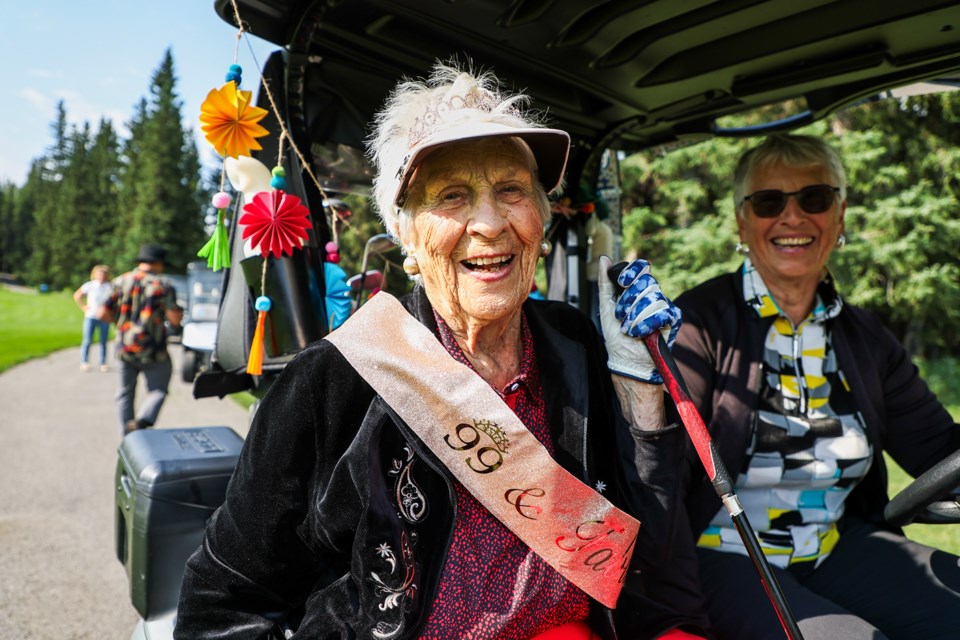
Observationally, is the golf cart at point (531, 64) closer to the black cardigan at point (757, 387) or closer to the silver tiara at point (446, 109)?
the silver tiara at point (446, 109)

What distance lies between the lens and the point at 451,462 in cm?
151

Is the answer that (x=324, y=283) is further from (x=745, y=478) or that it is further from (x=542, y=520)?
(x=745, y=478)

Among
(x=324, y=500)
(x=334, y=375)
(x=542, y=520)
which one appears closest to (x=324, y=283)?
(x=334, y=375)

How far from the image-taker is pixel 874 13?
1809 mm

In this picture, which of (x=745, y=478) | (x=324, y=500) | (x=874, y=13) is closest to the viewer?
(x=324, y=500)

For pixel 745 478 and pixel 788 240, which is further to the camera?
pixel 788 240

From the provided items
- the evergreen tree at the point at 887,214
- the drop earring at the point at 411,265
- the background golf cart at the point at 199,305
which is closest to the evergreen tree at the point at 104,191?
the background golf cart at the point at 199,305

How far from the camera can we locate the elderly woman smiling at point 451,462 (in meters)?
1.48

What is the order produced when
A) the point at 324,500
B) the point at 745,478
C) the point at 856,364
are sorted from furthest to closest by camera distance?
1. the point at 856,364
2. the point at 745,478
3. the point at 324,500

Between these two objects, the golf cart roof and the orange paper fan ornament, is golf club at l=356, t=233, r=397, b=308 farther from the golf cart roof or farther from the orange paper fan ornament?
the orange paper fan ornament

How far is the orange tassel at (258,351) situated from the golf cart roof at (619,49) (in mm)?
628

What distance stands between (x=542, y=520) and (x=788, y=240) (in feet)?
4.30

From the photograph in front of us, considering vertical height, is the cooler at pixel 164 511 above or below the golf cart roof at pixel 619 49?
below

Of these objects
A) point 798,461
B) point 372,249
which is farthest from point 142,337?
point 798,461
